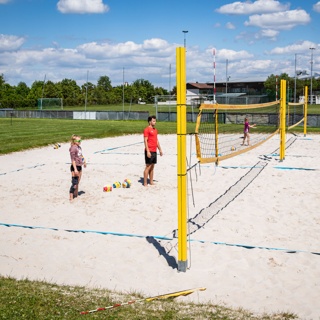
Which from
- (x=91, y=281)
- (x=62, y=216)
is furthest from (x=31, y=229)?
(x=91, y=281)

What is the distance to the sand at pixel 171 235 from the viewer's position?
17.2 feet

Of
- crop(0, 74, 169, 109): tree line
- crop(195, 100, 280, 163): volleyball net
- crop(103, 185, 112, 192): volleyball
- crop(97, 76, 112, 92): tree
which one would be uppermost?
crop(97, 76, 112, 92): tree

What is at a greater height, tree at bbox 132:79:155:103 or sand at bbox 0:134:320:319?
tree at bbox 132:79:155:103

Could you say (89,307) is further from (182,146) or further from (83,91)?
(83,91)

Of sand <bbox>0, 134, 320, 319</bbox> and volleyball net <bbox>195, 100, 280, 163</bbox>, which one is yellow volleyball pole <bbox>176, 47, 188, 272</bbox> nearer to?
sand <bbox>0, 134, 320, 319</bbox>

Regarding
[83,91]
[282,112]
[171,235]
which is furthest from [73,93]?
[171,235]

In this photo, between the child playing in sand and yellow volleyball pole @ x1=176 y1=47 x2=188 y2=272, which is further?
the child playing in sand

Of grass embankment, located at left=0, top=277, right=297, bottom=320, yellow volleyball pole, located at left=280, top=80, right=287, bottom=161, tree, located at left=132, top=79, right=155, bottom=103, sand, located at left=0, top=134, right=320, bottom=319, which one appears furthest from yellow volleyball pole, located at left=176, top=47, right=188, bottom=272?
tree, located at left=132, top=79, right=155, bottom=103

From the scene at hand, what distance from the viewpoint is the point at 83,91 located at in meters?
79.1

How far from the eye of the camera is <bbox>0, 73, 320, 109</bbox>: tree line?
66.4 metres

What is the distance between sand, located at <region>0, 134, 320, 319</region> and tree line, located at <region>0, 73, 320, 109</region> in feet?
162

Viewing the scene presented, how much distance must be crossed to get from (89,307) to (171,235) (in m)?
2.67

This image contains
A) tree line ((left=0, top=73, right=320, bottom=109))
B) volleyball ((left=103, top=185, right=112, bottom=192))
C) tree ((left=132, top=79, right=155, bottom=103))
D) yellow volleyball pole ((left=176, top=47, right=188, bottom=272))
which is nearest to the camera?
yellow volleyball pole ((left=176, top=47, right=188, bottom=272))

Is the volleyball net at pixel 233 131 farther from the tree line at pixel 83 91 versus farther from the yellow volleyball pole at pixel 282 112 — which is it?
the tree line at pixel 83 91
